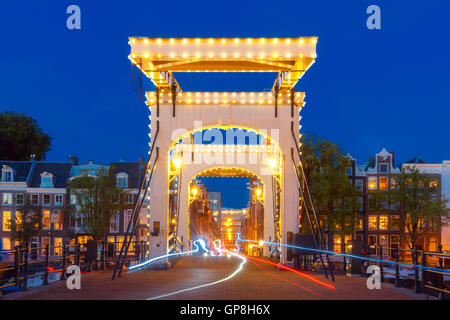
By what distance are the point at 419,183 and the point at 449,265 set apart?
1370cm

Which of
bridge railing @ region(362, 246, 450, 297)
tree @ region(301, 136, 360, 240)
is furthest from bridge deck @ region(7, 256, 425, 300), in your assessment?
tree @ region(301, 136, 360, 240)

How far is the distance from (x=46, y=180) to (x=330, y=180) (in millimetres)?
30811

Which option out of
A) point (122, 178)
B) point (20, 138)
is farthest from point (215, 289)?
point (20, 138)

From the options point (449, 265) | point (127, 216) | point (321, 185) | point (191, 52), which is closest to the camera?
point (191, 52)

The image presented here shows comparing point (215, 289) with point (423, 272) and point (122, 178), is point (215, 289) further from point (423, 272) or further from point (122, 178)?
point (122, 178)

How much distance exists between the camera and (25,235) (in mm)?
43469

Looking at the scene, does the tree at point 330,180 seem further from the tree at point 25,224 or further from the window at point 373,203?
the tree at point 25,224

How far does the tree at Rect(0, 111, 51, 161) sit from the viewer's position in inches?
2199

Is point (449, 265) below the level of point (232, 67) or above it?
below

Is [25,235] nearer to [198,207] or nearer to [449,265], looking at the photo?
[198,207]

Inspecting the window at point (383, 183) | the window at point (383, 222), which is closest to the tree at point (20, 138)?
the window at point (383, 183)

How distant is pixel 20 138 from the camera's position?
56.6 m

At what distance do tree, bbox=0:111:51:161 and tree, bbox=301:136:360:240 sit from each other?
33.0m
